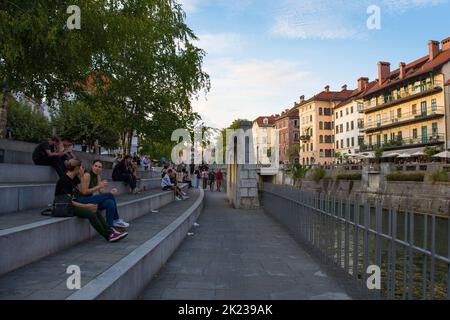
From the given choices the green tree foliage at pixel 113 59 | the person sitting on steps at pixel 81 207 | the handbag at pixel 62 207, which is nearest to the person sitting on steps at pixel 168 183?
the green tree foliage at pixel 113 59

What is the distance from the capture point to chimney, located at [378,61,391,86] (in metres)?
68.6

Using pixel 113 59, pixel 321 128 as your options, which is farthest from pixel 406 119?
pixel 113 59

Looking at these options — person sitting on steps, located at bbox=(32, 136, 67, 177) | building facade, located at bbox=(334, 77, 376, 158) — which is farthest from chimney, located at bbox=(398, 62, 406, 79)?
person sitting on steps, located at bbox=(32, 136, 67, 177)

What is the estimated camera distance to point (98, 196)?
741 centimetres

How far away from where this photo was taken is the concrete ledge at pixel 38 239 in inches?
190

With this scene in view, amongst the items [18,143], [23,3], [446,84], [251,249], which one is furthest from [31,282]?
[446,84]

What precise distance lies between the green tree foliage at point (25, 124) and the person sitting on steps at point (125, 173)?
21749 mm

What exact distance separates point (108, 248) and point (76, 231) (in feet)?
2.23

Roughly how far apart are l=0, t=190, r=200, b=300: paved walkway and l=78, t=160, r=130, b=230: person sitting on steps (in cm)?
36

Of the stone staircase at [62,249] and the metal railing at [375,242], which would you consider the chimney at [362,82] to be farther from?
the stone staircase at [62,249]

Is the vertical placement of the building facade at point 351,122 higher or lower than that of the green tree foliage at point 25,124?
higher

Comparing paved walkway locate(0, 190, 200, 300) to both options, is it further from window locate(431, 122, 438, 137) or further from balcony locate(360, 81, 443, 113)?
balcony locate(360, 81, 443, 113)

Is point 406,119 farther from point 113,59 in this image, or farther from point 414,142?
point 113,59

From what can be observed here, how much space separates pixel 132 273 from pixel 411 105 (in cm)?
5973
